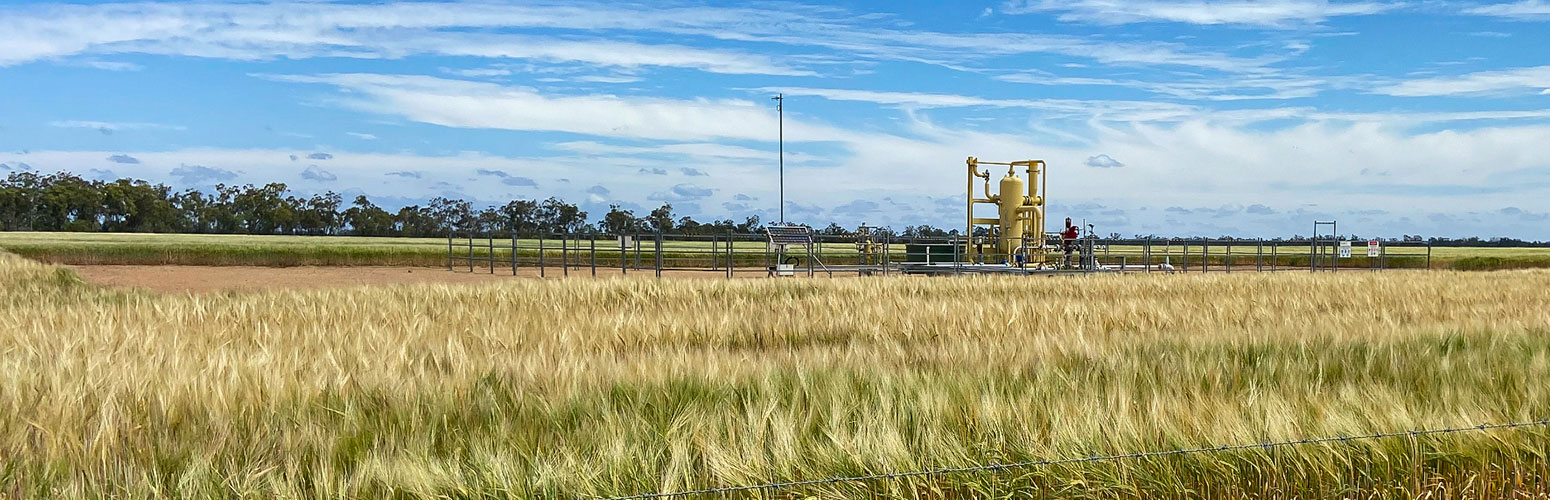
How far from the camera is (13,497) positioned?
3691mm

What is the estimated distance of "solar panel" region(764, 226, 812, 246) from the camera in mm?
27797

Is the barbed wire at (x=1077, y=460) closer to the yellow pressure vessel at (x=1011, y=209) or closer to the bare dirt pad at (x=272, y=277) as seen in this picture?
the bare dirt pad at (x=272, y=277)

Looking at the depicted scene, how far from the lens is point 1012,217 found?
28.3 m

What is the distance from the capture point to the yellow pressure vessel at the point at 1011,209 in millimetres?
28172

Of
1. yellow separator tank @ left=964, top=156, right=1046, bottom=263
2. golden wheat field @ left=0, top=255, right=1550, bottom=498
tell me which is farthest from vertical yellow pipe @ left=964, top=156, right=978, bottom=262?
golden wheat field @ left=0, top=255, right=1550, bottom=498

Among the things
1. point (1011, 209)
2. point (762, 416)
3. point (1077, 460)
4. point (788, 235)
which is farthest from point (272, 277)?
point (1077, 460)

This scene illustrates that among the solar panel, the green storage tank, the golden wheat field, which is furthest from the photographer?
the green storage tank

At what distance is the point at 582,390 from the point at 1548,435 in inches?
145

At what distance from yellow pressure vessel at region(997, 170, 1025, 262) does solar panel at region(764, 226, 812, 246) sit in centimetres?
462

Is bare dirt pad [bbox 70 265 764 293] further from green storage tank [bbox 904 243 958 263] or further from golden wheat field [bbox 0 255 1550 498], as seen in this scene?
golden wheat field [bbox 0 255 1550 498]

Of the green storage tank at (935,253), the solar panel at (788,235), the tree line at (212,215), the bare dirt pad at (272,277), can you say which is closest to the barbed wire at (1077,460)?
the bare dirt pad at (272,277)

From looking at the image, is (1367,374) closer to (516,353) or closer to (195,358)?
(516,353)

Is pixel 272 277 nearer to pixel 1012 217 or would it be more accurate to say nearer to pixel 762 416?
pixel 1012 217

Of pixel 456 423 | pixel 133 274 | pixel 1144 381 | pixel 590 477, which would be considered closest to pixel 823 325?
pixel 1144 381
